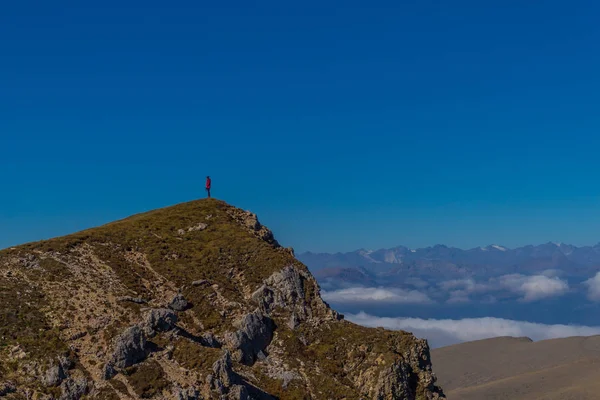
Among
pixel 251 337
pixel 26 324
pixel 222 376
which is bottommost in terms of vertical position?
pixel 222 376

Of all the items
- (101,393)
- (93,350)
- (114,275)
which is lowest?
(101,393)

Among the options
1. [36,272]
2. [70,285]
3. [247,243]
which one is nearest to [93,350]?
[70,285]

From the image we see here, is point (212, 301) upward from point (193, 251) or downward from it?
downward

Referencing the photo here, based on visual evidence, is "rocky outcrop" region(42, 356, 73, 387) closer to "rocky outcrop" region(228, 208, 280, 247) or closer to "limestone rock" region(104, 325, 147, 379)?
"limestone rock" region(104, 325, 147, 379)

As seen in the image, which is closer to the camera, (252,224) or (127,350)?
(127,350)

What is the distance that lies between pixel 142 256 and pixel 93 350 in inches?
958

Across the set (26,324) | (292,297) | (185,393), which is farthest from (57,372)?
(292,297)

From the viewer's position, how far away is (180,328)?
59.7m

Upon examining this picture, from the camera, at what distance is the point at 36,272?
211 feet

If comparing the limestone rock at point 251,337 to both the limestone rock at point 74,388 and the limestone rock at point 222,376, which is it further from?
the limestone rock at point 74,388

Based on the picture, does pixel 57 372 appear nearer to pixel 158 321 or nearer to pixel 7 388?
Result: pixel 7 388

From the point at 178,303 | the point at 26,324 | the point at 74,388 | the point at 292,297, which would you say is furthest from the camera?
the point at 292,297

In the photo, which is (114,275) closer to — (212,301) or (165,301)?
(165,301)

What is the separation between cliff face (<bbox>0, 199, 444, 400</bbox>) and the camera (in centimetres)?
5012
